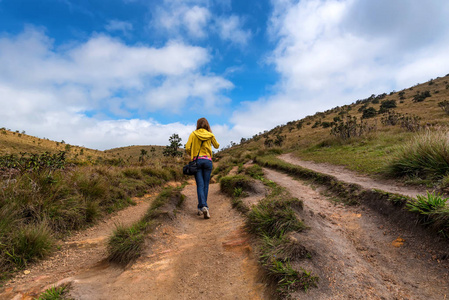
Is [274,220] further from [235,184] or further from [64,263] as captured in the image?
[64,263]

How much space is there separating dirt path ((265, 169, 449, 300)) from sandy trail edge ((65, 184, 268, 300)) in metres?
0.77

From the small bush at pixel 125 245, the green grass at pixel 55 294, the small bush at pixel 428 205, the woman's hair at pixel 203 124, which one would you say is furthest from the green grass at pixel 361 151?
the green grass at pixel 55 294

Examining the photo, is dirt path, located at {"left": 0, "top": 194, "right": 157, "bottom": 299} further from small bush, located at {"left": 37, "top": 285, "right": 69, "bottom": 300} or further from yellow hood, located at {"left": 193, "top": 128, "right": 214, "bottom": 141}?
yellow hood, located at {"left": 193, "top": 128, "right": 214, "bottom": 141}

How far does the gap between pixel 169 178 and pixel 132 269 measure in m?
8.44

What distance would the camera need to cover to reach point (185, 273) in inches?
122

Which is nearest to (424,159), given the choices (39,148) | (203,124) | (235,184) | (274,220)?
(274,220)

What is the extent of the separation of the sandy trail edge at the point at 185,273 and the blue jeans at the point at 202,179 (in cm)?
115

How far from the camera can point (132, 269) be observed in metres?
3.25

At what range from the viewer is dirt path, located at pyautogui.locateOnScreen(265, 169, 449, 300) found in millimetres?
2256

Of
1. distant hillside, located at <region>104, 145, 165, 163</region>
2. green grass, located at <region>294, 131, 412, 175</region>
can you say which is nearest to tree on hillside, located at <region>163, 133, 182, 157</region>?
distant hillside, located at <region>104, 145, 165, 163</region>

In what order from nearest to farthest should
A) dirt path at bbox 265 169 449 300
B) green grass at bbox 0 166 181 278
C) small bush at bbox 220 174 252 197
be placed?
dirt path at bbox 265 169 449 300, green grass at bbox 0 166 181 278, small bush at bbox 220 174 252 197

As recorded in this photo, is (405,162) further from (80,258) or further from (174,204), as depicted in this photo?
(80,258)

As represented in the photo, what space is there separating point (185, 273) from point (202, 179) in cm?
273

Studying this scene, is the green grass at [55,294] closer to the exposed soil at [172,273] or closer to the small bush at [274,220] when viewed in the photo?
the exposed soil at [172,273]
